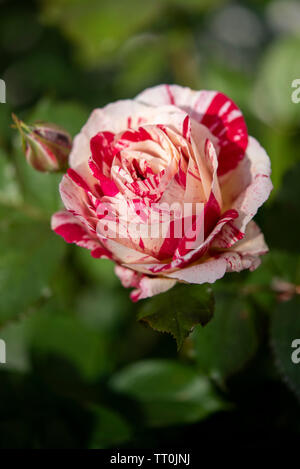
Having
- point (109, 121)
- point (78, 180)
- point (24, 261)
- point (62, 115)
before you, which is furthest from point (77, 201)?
point (62, 115)

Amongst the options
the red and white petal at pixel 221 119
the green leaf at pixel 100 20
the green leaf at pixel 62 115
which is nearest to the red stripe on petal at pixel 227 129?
the red and white petal at pixel 221 119

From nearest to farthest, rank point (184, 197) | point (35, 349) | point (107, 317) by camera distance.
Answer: point (184, 197), point (35, 349), point (107, 317)

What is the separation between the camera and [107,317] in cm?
124

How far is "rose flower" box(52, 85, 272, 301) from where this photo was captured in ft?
1.89

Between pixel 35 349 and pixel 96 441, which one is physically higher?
pixel 35 349

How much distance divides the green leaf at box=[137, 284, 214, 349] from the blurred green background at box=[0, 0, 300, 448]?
0.15 meters

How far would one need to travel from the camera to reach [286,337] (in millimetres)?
739

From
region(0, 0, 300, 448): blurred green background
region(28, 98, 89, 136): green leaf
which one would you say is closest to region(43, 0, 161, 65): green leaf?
region(0, 0, 300, 448): blurred green background

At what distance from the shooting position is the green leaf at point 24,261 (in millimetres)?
815

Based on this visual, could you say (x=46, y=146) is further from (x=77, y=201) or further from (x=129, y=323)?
(x=129, y=323)

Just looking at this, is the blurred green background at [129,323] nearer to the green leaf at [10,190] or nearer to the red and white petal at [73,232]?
the green leaf at [10,190]
